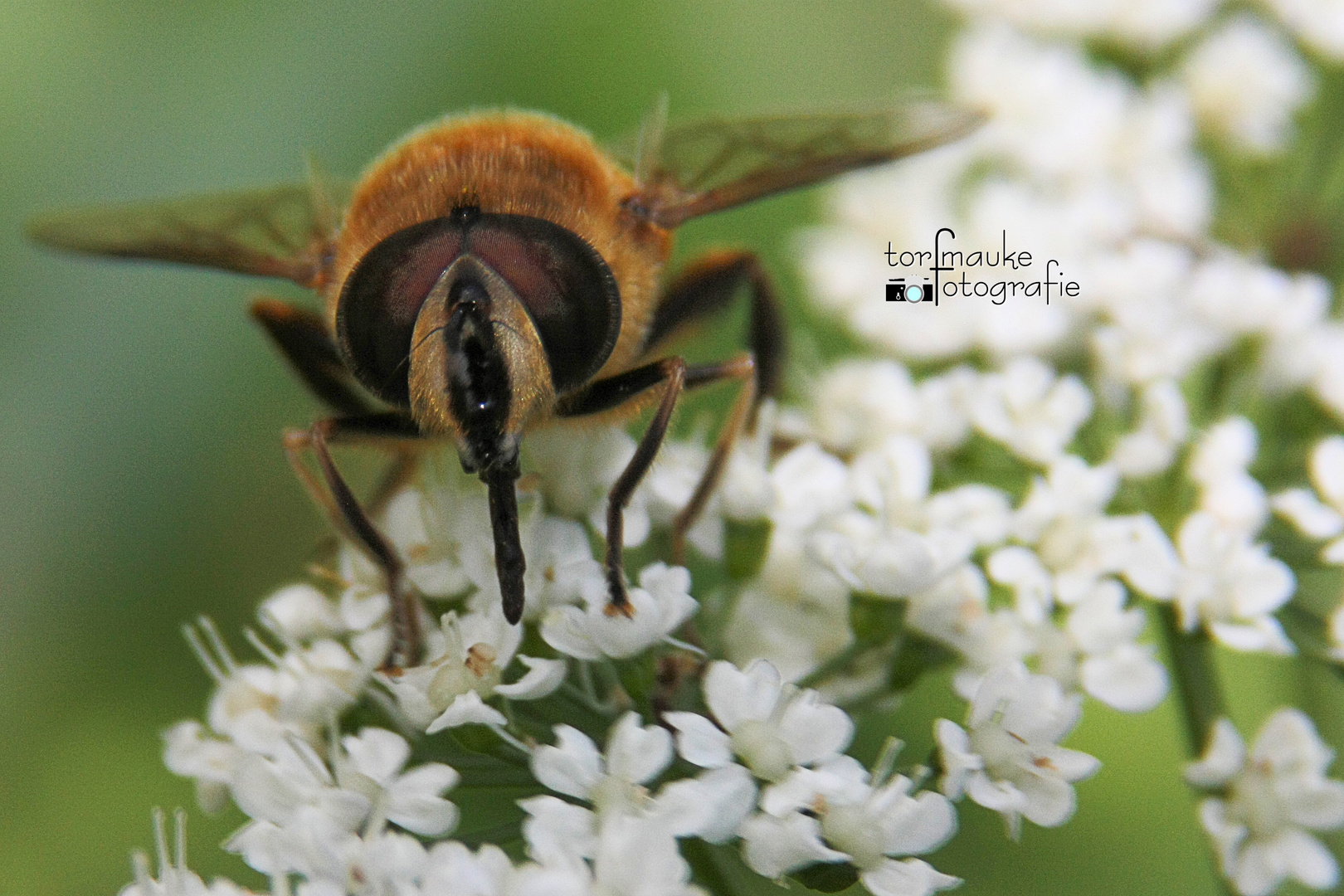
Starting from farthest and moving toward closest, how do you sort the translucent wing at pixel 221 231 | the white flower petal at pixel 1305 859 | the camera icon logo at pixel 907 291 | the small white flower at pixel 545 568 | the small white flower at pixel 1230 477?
1. the camera icon logo at pixel 907 291
2. the translucent wing at pixel 221 231
3. the small white flower at pixel 1230 477
4. the white flower petal at pixel 1305 859
5. the small white flower at pixel 545 568

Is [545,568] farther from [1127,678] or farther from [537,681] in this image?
[1127,678]

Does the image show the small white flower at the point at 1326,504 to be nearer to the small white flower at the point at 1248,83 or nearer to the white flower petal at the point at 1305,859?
the white flower petal at the point at 1305,859

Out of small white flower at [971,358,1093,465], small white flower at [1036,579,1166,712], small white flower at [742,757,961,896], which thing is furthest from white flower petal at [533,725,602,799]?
small white flower at [971,358,1093,465]

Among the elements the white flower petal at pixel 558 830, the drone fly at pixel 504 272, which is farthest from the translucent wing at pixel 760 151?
the white flower petal at pixel 558 830

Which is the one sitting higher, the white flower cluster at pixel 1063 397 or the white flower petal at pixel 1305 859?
the white flower cluster at pixel 1063 397

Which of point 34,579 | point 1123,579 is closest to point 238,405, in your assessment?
point 34,579

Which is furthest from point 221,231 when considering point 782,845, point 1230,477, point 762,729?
point 1230,477

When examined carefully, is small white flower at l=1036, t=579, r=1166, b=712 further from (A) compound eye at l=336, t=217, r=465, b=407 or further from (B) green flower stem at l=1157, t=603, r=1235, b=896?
(A) compound eye at l=336, t=217, r=465, b=407
